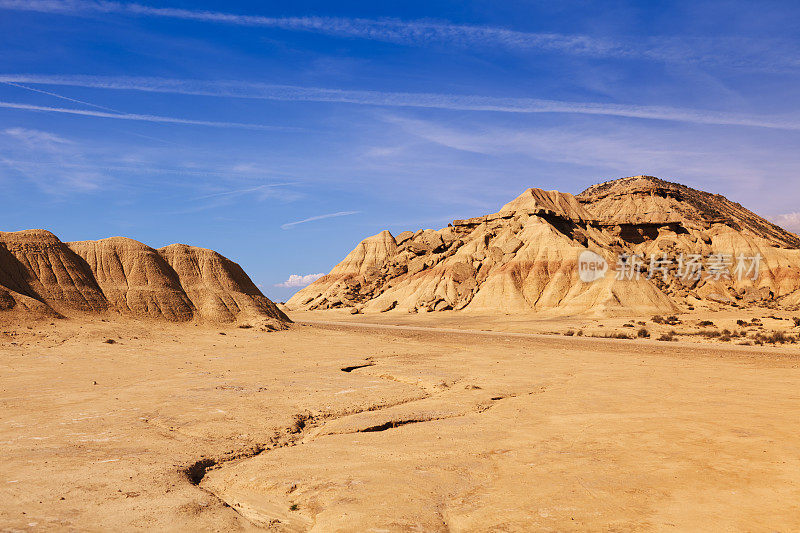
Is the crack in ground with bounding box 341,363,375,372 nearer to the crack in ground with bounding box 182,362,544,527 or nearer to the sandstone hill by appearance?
the crack in ground with bounding box 182,362,544,527

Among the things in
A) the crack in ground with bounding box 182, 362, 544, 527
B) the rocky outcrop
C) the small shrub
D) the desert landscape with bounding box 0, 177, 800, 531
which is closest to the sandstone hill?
the rocky outcrop

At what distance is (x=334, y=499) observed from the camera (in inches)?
272

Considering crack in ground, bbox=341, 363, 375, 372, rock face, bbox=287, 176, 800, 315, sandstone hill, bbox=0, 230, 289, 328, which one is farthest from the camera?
rock face, bbox=287, 176, 800, 315

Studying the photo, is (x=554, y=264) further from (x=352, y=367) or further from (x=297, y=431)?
(x=297, y=431)

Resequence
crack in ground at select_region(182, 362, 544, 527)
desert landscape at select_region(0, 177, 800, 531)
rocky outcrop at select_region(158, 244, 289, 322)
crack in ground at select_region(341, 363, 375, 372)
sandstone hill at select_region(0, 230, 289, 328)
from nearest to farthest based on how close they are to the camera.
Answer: desert landscape at select_region(0, 177, 800, 531) < crack in ground at select_region(182, 362, 544, 527) < crack in ground at select_region(341, 363, 375, 372) < sandstone hill at select_region(0, 230, 289, 328) < rocky outcrop at select_region(158, 244, 289, 322)

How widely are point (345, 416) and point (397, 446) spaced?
263cm

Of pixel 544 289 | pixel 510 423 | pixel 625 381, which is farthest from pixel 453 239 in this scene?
pixel 510 423

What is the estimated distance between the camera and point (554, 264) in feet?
191

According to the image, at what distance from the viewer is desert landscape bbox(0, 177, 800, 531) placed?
6582 mm

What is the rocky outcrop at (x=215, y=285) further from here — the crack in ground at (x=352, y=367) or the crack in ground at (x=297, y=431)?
the crack in ground at (x=297, y=431)

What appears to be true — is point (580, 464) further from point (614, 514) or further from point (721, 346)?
point (721, 346)

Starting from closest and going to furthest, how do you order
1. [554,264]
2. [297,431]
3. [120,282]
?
[297,431] < [120,282] < [554,264]

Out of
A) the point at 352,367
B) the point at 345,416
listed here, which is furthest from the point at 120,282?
the point at 345,416

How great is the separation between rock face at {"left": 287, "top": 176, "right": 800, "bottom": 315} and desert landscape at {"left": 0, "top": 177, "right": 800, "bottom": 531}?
17.8 meters
